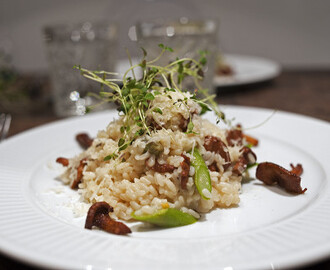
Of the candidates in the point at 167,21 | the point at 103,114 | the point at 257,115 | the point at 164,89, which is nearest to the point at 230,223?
the point at 164,89

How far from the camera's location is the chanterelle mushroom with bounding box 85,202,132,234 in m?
1.49

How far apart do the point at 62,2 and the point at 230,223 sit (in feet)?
22.5

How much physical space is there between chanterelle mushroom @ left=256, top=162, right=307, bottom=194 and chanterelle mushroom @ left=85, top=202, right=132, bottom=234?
30.7 inches

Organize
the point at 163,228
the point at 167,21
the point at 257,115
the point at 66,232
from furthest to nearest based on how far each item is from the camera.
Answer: the point at 167,21
the point at 257,115
the point at 163,228
the point at 66,232

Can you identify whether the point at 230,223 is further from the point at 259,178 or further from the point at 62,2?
the point at 62,2

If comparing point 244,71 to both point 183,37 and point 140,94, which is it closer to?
point 183,37

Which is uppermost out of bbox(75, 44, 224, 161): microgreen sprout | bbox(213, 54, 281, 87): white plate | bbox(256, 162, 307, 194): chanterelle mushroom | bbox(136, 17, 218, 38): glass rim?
bbox(136, 17, 218, 38): glass rim

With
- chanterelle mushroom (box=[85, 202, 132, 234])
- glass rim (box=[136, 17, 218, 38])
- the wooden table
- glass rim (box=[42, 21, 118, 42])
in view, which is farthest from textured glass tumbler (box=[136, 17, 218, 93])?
chanterelle mushroom (box=[85, 202, 132, 234])

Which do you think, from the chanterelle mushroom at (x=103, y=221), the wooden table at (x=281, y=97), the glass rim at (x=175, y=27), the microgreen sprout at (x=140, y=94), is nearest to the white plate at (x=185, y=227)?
the chanterelle mushroom at (x=103, y=221)

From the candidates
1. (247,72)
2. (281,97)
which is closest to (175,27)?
(281,97)

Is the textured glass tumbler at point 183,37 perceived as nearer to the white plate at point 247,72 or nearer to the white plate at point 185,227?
the white plate at point 247,72

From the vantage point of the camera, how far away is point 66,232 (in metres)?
1.42

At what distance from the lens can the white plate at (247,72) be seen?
426 cm

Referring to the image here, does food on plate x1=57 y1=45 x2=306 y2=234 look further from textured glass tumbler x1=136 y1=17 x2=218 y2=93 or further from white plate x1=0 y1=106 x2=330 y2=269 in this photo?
textured glass tumbler x1=136 y1=17 x2=218 y2=93
